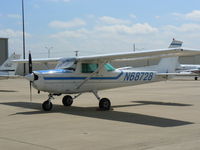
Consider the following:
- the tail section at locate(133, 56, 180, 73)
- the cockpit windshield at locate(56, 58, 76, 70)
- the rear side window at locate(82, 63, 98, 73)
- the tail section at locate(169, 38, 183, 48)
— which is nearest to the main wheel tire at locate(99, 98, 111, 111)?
the rear side window at locate(82, 63, 98, 73)

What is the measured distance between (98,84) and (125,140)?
6.89 m

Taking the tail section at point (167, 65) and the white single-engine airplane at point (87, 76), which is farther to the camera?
the tail section at point (167, 65)

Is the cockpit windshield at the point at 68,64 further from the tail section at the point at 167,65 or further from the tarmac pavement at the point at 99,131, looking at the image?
the tail section at the point at 167,65

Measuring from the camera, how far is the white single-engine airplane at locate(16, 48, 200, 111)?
13.0m

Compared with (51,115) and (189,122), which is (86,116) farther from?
(189,122)

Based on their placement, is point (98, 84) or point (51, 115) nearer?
point (51, 115)

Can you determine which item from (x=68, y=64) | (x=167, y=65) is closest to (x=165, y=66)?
(x=167, y=65)

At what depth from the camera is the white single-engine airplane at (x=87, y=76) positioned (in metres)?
13.0

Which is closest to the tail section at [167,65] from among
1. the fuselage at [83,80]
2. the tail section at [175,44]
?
the fuselage at [83,80]

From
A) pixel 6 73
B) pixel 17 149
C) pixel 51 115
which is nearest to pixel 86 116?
pixel 51 115

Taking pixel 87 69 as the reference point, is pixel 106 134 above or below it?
below

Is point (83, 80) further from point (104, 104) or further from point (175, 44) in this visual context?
point (175, 44)

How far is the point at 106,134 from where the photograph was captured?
8.46m

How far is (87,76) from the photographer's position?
14.3 m
